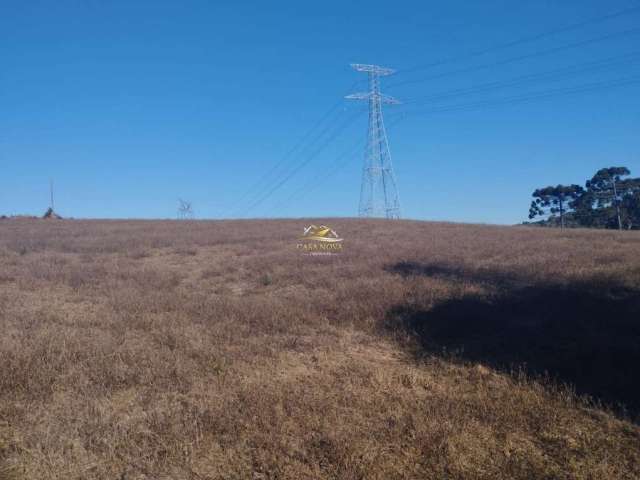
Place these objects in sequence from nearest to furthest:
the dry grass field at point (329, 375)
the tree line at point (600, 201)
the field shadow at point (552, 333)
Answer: the dry grass field at point (329, 375)
the field shadow at point (552, 333)
the tree line at point (600, 201)

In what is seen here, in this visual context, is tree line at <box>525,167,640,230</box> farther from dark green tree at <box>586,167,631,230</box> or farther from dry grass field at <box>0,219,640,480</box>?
dry grass field at <box>0,219,640,480</box>

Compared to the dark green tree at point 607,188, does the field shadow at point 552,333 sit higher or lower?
lower

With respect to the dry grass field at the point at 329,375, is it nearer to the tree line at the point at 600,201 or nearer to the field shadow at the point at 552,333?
the field shadow at the point at 552,333

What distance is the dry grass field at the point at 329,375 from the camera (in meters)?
4.23

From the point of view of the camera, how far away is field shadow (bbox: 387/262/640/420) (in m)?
5.98

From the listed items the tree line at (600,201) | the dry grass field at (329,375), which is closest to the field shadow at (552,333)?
the dry grass field at (329,375)

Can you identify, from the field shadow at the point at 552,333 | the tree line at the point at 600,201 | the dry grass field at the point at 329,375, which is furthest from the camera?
the tree line at the point at 600,201

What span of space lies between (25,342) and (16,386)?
159 cm

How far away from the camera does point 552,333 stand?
7652 mm

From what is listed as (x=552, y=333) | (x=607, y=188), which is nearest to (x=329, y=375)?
(x=552, y=333)

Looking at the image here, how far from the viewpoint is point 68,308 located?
392 inches

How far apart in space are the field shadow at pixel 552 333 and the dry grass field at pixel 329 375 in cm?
4

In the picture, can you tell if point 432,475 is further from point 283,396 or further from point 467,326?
point 467,326

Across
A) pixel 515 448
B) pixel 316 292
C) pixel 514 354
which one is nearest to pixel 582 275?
pixel 514 354
